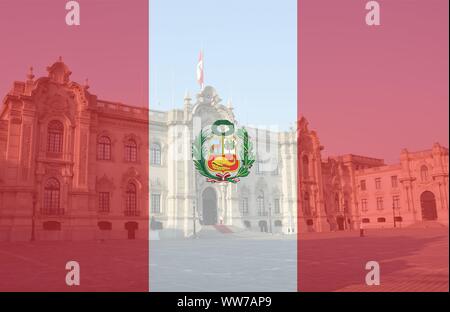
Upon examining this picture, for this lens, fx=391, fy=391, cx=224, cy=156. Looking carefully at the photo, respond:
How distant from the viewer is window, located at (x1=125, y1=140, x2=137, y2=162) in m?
37.7

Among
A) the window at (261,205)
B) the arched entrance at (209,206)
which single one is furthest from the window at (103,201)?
the window at (261,205)

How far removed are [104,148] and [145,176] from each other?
15.6ft

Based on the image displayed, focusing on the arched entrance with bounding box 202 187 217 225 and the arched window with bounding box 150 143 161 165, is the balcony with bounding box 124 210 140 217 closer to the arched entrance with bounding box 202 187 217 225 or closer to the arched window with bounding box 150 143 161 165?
the arched window with bounding box 150 143 161 165

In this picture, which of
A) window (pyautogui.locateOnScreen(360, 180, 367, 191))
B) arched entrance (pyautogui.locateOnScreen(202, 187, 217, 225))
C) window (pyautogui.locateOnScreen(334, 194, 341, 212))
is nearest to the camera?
arched entrance (pyautogui.locateOnScreen(202, 187, 217, 225))

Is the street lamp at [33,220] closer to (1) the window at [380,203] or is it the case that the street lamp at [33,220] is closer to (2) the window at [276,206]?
(2) the window at [276,206]

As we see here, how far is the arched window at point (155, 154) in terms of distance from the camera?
39.8m

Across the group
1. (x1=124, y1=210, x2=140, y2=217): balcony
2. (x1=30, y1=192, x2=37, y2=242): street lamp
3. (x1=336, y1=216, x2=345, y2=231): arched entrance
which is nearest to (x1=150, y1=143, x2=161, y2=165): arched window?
(x1=124, y1=210, x2=140, y2=217): balcony

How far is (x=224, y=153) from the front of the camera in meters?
40.0

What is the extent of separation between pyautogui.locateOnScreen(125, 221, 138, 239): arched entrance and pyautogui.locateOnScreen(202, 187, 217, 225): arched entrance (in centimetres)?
917

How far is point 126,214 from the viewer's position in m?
36.3

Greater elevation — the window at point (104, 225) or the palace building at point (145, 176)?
the palace building at point (145, 176)

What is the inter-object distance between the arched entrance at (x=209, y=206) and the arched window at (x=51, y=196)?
16.1 m
